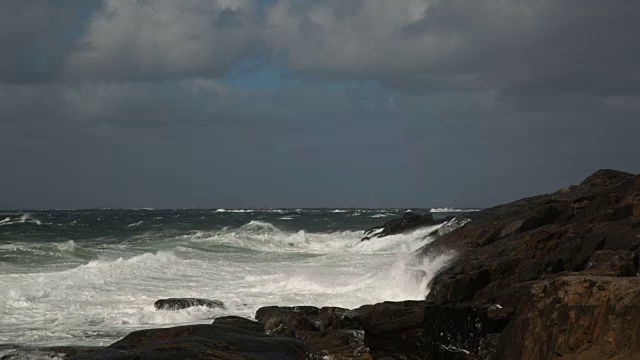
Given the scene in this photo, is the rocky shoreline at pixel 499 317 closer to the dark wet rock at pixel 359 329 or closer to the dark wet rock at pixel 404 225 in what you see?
the dark wet rock at pixel 359 329

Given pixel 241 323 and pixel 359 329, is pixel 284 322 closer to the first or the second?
pixel 241 323

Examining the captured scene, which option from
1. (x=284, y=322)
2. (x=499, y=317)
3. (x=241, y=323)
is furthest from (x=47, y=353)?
(x=499, y=317)

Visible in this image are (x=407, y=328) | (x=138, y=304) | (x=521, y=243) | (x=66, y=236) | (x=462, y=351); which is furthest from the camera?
(x=66, y=236)

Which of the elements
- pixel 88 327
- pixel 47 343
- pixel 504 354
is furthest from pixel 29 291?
pixel 504 354

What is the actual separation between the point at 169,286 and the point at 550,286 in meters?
16.8

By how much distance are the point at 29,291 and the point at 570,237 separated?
13563 mm

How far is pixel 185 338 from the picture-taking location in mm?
9586

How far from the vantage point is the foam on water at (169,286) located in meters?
17.3

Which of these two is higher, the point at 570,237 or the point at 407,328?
the point at 570,237

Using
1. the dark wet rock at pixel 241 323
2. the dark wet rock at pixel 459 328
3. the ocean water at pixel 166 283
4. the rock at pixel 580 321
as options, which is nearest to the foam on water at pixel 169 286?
the ocean water at pixel 166 283

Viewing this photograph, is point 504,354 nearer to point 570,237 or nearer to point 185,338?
point 185,338

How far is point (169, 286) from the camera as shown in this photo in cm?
2445

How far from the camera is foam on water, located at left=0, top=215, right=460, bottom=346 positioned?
17.3 meters

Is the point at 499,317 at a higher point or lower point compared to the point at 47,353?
higher
